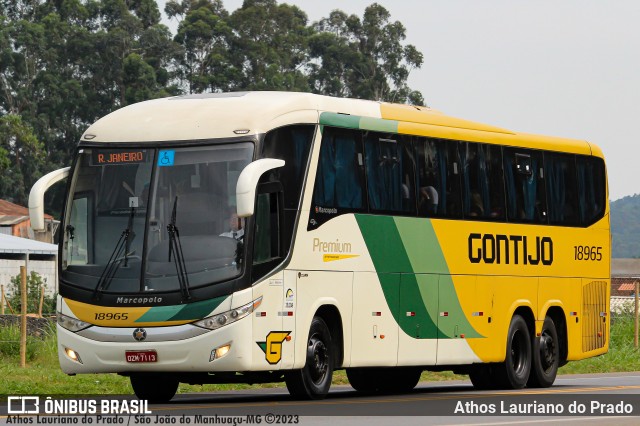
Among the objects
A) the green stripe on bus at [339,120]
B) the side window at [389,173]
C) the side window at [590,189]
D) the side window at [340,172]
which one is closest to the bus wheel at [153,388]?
the side window at [340,172]

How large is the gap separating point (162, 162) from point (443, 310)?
568 centimetres

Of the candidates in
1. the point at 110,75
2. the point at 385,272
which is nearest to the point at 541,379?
the point at 385,272

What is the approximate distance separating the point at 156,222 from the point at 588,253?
398 inches

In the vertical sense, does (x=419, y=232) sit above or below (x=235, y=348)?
above

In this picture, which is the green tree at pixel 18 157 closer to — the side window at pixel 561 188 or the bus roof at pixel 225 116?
the side window at pixel 561 188

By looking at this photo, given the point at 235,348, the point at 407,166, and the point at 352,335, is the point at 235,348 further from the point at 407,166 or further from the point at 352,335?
the point at 407,166

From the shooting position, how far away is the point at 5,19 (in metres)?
97.1

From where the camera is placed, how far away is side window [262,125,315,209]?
19594mm

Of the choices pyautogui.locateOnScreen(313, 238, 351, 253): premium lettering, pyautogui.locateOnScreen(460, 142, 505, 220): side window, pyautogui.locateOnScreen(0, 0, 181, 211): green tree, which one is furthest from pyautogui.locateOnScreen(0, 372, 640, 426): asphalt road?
pyautogui.locateOnScreen(0, 0, 181, 211): green tree

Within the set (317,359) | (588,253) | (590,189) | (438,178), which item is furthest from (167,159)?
(590,189)

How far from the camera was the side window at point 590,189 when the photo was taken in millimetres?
26969

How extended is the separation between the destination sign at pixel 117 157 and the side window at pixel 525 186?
7.35 m

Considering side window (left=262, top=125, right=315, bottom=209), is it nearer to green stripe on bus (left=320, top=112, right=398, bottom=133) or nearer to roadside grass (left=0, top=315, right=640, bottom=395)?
green stripe on bus (left=320, top=112, right=398, bottom=133)

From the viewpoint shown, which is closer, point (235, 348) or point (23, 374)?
point (235, 348)
